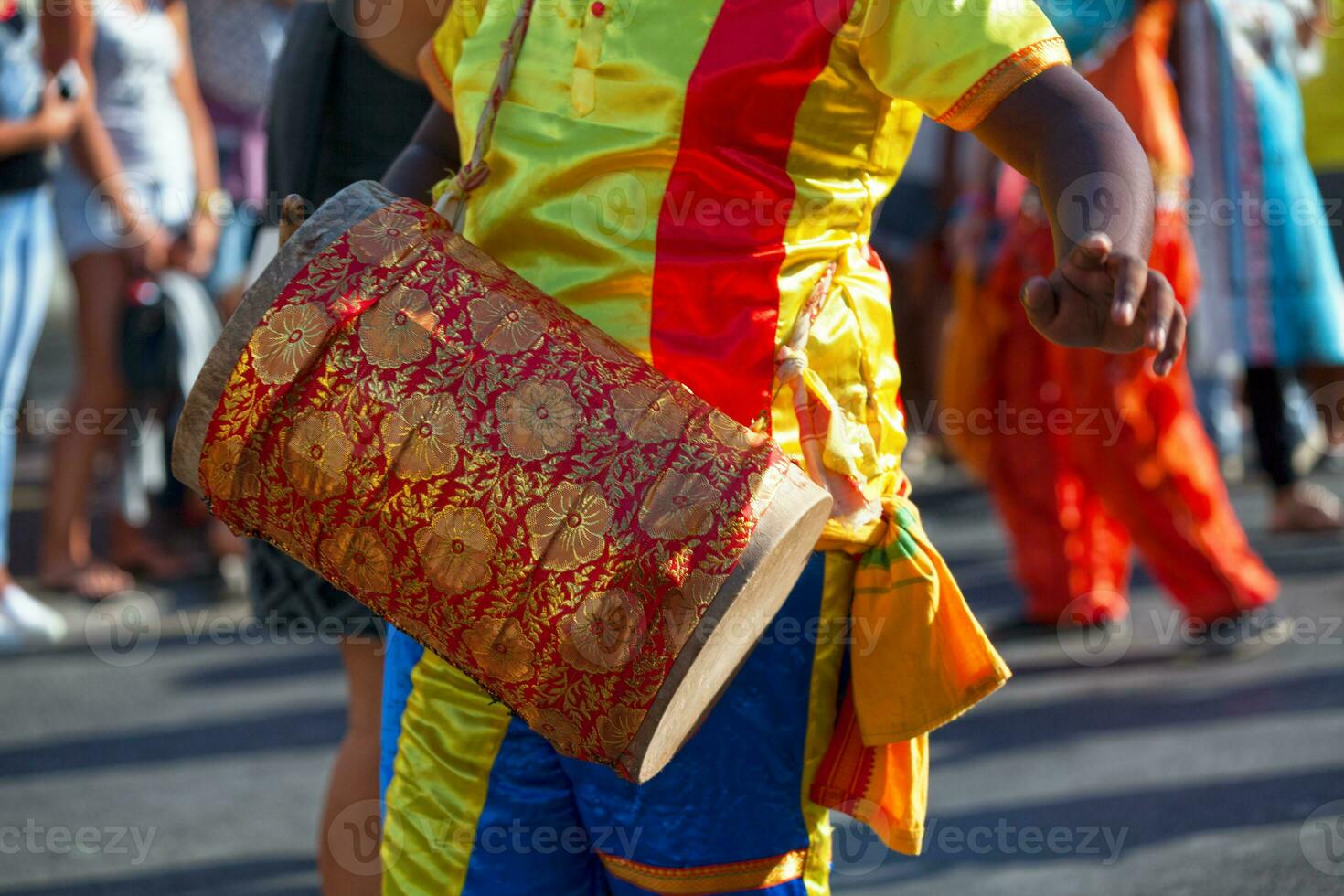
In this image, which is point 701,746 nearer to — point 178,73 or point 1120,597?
point 1120,597

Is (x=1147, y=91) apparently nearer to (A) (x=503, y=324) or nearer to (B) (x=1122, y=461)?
(B) (x=1122, y=461)

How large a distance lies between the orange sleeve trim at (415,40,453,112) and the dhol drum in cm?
43

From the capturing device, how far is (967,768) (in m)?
3.77

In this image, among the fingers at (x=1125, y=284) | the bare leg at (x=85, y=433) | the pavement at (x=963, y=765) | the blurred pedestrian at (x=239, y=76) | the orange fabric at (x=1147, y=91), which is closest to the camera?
the fingers at (x=1125, y=284)

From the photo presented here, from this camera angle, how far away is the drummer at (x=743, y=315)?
160cm

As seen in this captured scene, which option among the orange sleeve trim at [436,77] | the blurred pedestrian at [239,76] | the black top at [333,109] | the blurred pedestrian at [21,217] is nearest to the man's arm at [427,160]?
the orange sleeve trim at [436,77]

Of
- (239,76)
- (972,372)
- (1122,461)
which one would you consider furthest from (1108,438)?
(239,76)

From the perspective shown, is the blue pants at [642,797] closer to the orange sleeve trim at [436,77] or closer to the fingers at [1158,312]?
the fingers at [1158,312]

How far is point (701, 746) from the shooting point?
1.72m

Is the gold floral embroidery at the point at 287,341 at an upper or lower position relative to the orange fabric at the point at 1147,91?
upper

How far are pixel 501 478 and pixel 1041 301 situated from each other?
492 mm

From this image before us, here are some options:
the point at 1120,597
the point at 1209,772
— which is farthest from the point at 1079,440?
the point at 1209,772

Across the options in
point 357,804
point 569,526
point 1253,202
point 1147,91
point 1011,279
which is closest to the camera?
point 569,526

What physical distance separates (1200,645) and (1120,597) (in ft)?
1.07
